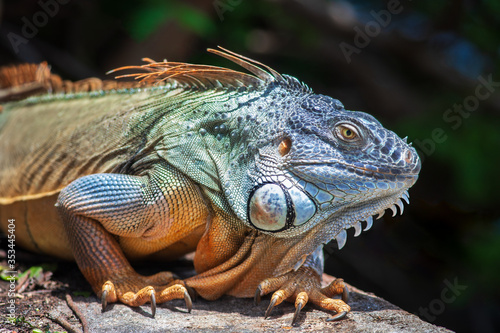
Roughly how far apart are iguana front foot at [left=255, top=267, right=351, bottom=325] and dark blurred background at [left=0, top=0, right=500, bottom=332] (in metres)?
2.92

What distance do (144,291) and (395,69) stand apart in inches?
291

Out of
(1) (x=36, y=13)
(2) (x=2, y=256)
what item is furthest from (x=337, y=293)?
(1) (x=36, y=13)

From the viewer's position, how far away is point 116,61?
30.3 feet

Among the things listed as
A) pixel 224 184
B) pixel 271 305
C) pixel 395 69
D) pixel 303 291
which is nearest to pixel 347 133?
pixel 224 184

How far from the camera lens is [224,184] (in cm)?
362

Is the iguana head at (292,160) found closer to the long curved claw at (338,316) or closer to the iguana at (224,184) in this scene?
the iguana at (224,184)

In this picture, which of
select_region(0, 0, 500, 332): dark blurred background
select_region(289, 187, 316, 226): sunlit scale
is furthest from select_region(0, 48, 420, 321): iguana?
select_region(0, 0, 500, 332): dark blurred background

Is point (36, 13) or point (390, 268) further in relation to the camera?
point (36, 13)

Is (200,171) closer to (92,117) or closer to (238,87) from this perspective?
Result: (238,87)

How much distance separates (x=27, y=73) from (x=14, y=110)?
46 centimetres

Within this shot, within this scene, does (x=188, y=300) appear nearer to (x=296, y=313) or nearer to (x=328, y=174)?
(x=296, y=313)

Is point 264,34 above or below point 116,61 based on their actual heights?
above

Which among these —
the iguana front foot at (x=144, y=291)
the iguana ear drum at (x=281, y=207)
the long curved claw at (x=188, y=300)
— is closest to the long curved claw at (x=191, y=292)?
the iguana front foot at (x=144, y=291)

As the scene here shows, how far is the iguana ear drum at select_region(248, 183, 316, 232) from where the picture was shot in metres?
3.37
